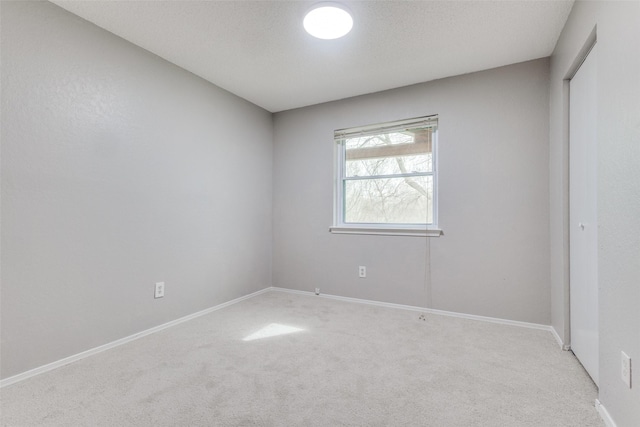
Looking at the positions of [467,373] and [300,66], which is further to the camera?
[300,66]

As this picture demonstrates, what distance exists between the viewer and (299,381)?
5.77ft

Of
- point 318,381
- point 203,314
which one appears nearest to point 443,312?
point 318,381

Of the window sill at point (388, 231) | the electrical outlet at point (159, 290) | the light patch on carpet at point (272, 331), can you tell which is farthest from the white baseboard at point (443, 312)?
the electrical outlet at point (159, 290)

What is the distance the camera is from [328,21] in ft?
6.62

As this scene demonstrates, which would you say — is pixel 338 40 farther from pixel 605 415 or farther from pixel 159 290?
pixel 605 415

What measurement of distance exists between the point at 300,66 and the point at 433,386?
2629 millimetres

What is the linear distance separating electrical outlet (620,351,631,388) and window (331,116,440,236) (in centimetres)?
180

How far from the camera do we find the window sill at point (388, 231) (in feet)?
9.95

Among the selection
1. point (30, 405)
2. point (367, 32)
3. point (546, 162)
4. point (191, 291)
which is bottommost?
point (30, 405)

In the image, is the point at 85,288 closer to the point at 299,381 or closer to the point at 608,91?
the point at 299,381

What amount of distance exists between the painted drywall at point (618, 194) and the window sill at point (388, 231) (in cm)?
155

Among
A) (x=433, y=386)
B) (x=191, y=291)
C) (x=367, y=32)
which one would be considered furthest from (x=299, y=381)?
(x=367, y=32)

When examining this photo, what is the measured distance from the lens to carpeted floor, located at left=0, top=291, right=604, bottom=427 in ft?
4.79

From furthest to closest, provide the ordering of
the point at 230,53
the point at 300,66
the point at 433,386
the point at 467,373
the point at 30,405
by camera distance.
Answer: the point at 300,66, the point at 230,53, the point at 467,373, the point at 433,386, the point at 30,405
